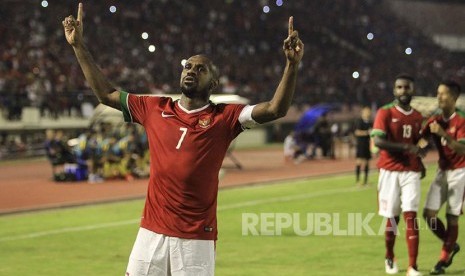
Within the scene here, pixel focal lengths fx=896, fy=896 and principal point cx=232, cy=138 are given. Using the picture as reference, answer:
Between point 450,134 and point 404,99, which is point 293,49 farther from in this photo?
point 450,134

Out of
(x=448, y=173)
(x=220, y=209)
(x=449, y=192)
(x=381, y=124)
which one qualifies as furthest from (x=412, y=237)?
(x=220, y=209)

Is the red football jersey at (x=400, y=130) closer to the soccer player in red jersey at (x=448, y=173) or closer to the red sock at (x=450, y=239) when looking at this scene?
the soccer player in red jersey at (x=448, y=173)

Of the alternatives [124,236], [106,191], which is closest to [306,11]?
[106,191]

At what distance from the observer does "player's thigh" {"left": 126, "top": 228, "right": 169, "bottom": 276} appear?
5.98 metres

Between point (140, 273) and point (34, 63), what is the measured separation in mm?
33375

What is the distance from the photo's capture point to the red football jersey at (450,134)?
35.4 feet

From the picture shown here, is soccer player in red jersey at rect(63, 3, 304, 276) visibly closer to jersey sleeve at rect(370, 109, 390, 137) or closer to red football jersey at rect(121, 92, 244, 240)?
red football jersey at rect(121, 92, 244, 240)

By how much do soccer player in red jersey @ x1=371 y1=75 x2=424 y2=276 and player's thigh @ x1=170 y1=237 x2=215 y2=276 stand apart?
198 inches

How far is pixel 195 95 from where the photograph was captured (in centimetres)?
616

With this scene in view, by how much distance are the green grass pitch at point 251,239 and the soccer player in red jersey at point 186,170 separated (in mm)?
4890

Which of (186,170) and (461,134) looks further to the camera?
(461,134)

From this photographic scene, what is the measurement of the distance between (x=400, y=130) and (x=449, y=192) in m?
0.98

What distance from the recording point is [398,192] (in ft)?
35.5

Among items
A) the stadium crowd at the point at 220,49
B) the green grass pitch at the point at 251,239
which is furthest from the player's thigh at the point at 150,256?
the stadium crowd at the point at 220,49
